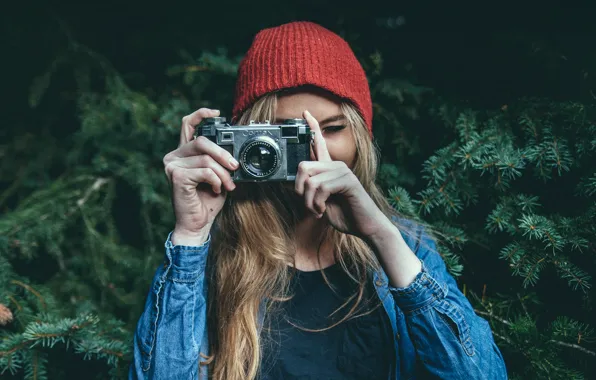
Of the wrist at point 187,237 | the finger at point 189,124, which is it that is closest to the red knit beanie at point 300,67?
the finger at point 189,124

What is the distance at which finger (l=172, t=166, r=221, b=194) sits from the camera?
105 cm

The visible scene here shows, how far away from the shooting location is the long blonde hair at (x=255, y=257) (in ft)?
3.60

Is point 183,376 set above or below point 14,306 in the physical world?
below

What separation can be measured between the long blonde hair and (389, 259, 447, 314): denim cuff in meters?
0.19

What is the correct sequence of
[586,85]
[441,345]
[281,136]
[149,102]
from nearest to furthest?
[441,345] → [281,136] → [586,85] → [149,102]

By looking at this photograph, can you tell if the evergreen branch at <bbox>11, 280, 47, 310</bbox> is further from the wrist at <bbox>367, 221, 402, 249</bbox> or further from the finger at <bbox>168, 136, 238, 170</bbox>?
the wrist at <bbox>367, 221, 402, 249</bbox>

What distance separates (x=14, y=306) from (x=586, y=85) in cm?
180

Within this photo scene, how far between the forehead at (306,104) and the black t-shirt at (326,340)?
492 millimetres

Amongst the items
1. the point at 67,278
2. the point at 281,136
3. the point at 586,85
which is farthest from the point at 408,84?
the point at 67,278

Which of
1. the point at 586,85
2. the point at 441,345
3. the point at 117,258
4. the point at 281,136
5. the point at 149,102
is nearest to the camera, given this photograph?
the point at 441,345

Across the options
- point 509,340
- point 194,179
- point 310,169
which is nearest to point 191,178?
point 194,179

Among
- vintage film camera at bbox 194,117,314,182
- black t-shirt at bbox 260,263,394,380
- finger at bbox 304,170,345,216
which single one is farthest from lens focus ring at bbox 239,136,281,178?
black t-shirt at bbox 260,263,394,380

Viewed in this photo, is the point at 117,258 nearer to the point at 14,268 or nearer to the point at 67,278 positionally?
the point at 67,278

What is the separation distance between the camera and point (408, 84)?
1466mm
